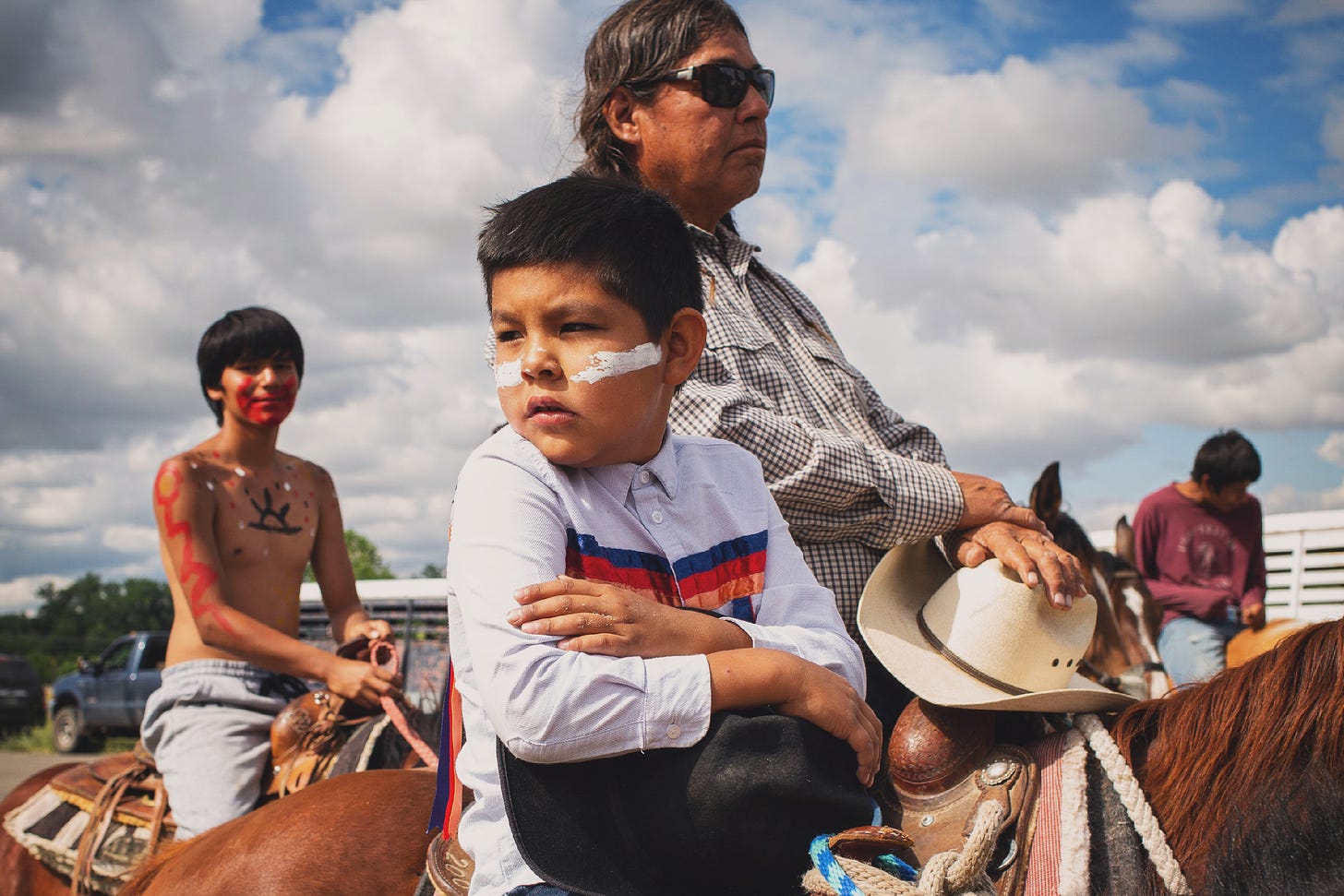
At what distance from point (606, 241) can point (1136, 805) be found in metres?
1.28

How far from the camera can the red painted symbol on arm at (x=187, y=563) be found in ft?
12.0

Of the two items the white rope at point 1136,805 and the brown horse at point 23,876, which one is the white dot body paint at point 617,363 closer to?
the white rope at point 1136,805

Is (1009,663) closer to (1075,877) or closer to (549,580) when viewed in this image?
(1075,877)

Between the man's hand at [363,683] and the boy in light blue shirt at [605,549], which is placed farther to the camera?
the man's hand at [363,683]

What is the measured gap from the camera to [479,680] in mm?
1397

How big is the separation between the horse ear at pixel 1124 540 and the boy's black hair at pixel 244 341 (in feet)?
18.0

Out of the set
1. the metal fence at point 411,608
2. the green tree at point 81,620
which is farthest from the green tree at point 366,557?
the metal fence at point 411,608

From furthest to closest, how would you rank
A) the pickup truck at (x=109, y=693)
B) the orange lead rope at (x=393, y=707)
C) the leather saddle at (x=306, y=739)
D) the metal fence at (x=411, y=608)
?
the pickup truck at (x=109, y=693), the metal fence at (x=411, y=608), the leather saddle at (x=306, y=739), the orange lead rope at (x=393, y=707)

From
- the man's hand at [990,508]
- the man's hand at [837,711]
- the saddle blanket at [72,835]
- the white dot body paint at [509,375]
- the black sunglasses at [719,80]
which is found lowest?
the saddle blanket at [72,835]

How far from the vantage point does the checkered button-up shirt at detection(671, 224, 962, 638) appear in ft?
7.34

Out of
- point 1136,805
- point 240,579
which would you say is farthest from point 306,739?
point 1136,805

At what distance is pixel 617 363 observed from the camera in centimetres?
157

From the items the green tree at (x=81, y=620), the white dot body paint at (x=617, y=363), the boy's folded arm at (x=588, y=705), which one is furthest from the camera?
the green tree at (x=81, y=620)

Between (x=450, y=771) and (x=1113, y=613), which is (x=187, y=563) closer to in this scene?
(x=450, y=771)
